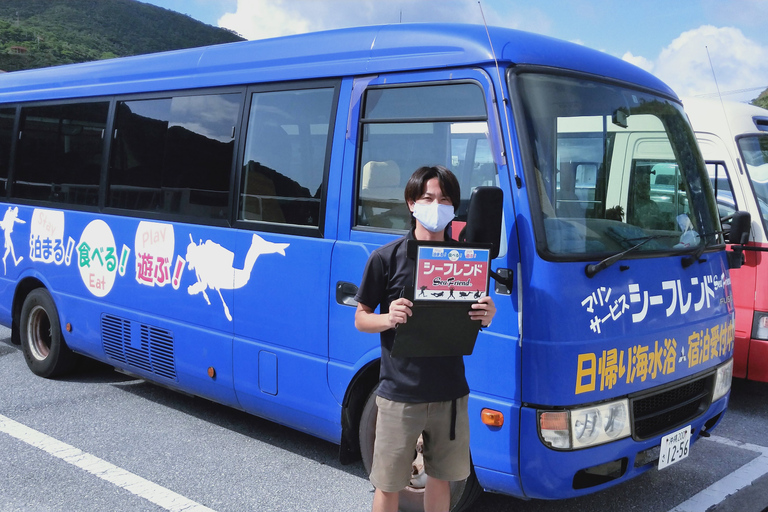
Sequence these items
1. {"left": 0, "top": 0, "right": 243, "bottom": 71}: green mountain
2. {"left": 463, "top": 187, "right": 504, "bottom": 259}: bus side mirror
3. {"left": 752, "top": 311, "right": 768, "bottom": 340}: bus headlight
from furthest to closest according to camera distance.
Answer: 1. {"left": 0, "top": 0, "right": 243, "bottom": 71}: green mountain
2. {"left": 752, "top": 311, "right": 768, "bottom": 340}: bus headlight
3. {"left": 463, "top": 187, "right": 504, "bottom": 259}: bus side mirror

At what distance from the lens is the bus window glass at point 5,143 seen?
7.20 m

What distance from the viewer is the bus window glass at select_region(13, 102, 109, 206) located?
6199 millimetres

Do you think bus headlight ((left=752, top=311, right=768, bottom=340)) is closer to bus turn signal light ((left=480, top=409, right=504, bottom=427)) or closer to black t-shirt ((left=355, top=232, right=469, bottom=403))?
bus turn signal light ((left=480, top=409, right=504, bottom=427))

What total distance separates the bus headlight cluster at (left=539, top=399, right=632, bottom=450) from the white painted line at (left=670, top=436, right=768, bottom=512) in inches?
39.9

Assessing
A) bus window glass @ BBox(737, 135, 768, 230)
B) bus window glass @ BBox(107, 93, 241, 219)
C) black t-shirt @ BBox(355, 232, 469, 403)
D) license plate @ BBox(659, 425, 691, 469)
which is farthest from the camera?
bus window glass @ BBox(737, 135, 768, 230)

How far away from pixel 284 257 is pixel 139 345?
72.5 inches

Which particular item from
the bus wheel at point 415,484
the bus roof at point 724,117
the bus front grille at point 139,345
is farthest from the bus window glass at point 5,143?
the bus roof at point 724,117

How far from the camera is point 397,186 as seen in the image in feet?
12.9

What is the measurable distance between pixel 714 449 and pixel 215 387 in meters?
3.49

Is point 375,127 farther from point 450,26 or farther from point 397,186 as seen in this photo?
point 450,26

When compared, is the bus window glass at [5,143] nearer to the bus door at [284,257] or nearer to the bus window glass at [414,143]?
the bus door at [284,257]

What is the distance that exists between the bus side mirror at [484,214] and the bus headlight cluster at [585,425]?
85cm

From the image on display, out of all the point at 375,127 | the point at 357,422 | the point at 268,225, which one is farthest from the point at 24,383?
the point at 375,127

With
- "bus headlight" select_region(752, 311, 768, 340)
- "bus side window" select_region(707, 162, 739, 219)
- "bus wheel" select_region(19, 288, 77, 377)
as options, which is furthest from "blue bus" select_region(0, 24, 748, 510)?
"bus side window" select_region(707, 162, 739, 219)
